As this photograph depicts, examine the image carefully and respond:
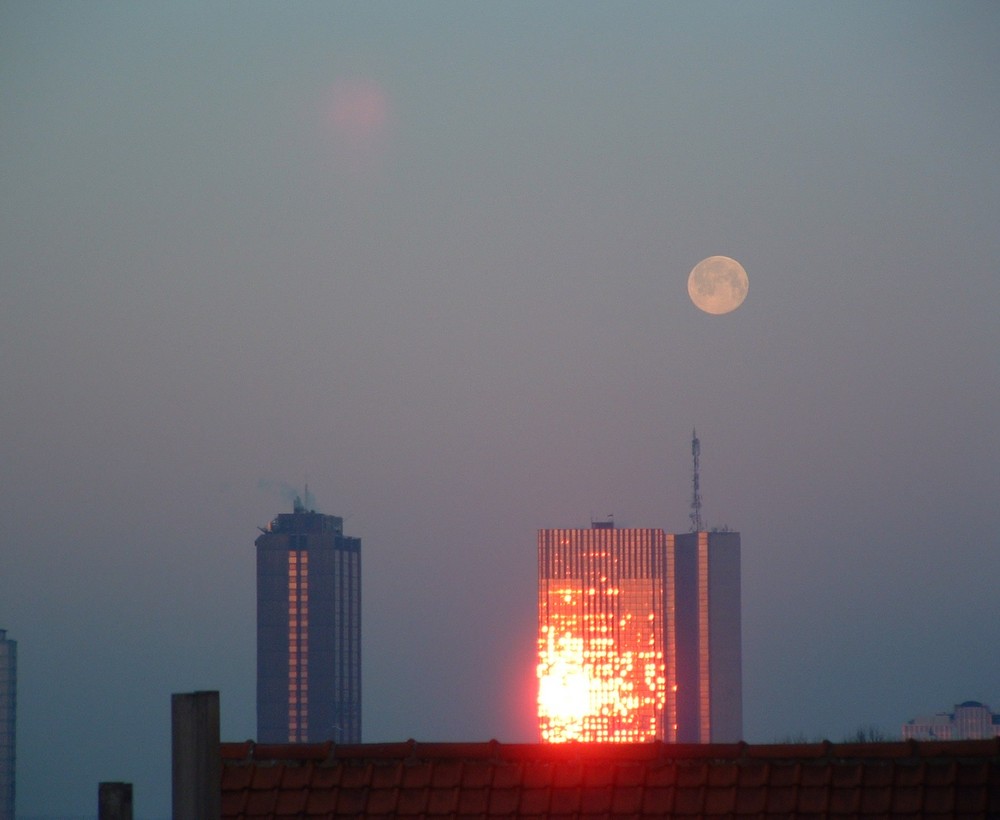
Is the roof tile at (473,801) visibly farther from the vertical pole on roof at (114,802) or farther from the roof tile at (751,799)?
the vertical pole on roof at (114,802)

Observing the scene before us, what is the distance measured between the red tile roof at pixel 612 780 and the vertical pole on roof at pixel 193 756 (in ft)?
7.38

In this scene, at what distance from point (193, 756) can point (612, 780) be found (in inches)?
167

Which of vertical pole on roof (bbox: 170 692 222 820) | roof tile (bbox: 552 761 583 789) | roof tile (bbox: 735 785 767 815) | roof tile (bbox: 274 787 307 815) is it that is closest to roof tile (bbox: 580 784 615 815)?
roof tile (bbox: 552 761 583 789)

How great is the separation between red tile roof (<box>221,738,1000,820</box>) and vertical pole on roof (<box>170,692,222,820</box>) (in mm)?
2251

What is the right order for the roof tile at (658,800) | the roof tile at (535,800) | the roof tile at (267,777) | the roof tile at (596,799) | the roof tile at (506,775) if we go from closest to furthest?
the roof tile at (658,800) < the roof tile at (596,799) < the roof tile at (535,800) < the roof tile at (506,775) < the roof tile at (267,777)

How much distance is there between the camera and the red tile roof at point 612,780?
15.9m

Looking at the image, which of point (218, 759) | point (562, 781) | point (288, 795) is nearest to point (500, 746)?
point (562, 781)

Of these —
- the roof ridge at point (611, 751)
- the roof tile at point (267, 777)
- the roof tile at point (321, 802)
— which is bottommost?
the roof tile at point (321, 802)

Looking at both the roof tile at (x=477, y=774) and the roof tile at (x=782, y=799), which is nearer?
the roof tile at (x=782, y=799)

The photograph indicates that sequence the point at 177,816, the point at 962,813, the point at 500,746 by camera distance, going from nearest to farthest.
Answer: the point at 177,816
the point at 962,813
the point at 500,746

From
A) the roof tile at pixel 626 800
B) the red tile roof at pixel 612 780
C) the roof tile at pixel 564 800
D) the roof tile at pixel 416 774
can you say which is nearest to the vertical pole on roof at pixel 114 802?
the red tile roof at pixel 612 780

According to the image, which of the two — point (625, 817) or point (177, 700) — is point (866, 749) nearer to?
point (625, 817)

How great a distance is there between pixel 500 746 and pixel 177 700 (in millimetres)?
3800

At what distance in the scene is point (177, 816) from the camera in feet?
46.4
